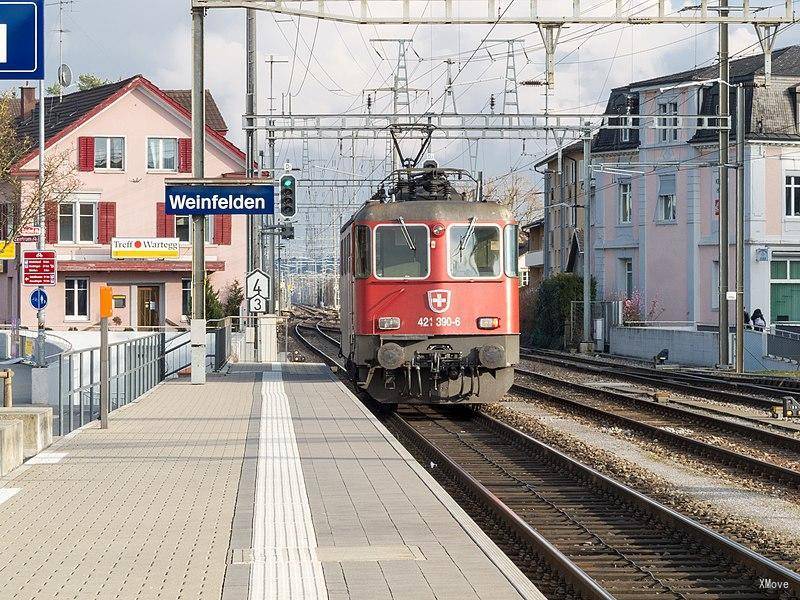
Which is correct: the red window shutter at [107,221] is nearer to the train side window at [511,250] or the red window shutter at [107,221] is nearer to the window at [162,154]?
the window at [162,154]

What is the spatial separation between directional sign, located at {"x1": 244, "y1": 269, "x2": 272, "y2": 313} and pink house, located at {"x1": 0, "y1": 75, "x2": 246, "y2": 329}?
1871 cm

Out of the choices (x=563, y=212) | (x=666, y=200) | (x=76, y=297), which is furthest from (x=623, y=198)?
(x=76, y=297)

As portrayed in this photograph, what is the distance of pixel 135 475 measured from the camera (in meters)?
12.3

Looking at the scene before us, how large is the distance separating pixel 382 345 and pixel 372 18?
542cm

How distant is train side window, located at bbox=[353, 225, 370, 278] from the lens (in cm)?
2020

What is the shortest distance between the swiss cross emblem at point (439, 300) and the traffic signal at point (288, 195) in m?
12.6

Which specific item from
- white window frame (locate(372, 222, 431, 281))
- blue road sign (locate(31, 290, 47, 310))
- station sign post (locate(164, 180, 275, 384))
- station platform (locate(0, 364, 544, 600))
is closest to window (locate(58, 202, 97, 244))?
blue road sign (locate(31, 290, 47, 310))

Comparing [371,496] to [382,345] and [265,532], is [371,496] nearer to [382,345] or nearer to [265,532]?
[265,532]

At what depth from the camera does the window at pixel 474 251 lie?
20141 mm

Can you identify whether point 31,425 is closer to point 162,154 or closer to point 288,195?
point 288,195

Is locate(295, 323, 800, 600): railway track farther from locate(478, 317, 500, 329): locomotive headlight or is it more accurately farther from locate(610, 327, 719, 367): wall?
locate(610, 327, 719, 367): wall

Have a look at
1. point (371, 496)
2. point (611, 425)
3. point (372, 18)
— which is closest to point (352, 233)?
point (372, 18)

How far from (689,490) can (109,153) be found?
4445 cm

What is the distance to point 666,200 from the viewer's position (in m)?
51.3
